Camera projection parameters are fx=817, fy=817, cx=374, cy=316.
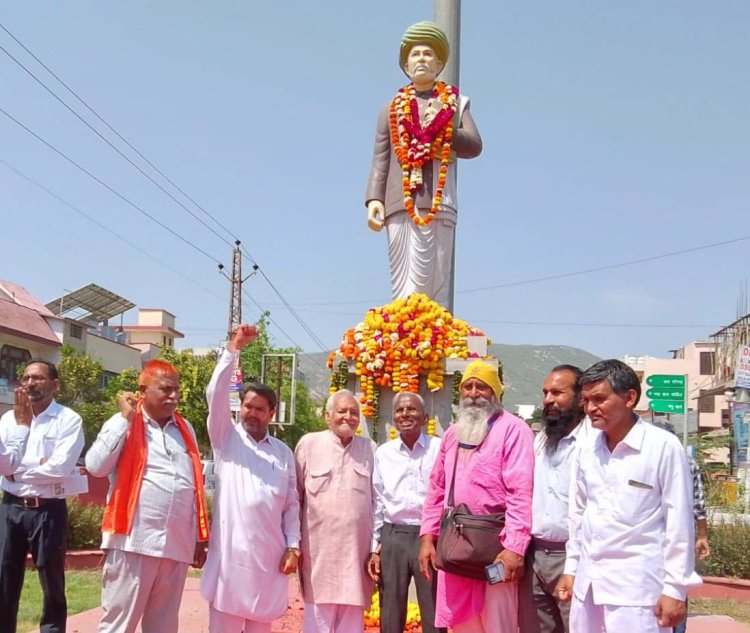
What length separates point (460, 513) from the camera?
158 inches

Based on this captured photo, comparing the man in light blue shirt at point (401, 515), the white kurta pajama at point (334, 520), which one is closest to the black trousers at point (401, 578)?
the man in light blue shirt at point (401, 515)

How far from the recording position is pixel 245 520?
168 inches

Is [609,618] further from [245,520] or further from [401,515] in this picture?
[245,520]

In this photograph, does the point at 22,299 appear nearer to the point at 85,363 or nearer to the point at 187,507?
the point at 85,363

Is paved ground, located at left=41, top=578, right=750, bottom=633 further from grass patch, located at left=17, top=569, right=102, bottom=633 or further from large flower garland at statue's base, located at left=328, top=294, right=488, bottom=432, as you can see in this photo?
large flower garland at statue's base, located at left=328, top=294, right=488, bottom=432

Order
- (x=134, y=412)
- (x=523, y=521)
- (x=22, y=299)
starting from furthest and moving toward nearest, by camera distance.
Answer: (x=22, y=299) → (x=134, y=412) → (x=523, y=521)

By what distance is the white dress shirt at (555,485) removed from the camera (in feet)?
13.0

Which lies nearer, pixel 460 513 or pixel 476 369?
pixel 460 513

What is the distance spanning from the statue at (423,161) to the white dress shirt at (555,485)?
12.0ft

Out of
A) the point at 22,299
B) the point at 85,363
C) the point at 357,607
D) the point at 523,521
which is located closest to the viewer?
the point at 523,521

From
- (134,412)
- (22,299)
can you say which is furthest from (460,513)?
(22,299)

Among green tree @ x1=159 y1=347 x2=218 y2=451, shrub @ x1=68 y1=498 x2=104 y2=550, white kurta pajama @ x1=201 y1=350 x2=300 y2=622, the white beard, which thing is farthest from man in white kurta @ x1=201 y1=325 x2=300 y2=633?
green tree @ x1=159 y1=347 x2=218 y2=451

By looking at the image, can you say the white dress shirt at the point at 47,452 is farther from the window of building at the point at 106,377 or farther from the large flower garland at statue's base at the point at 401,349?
the window of building at the point at 106,377

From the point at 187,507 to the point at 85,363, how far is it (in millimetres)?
Answer: 27040
